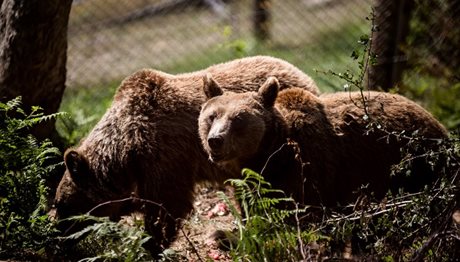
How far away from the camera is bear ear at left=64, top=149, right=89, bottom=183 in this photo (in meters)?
5.87

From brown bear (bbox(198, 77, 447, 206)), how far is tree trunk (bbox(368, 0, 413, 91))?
3442mm

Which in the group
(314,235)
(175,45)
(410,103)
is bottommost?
(175,45)

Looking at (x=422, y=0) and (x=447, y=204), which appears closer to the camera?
(x=447, y=204)

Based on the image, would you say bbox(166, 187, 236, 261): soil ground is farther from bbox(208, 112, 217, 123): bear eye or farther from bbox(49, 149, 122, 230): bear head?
bbox(49, 149, 122, 230): bear head

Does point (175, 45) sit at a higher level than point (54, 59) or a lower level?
lower

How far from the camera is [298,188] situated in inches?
218

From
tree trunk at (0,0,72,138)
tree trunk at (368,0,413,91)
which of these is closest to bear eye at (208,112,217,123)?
tree trunk at (0,0,72,138)

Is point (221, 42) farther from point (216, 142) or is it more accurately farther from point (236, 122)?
point (216, 142)

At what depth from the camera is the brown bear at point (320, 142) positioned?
5.57 meters

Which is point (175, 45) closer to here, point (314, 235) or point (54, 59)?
point (54, 59)

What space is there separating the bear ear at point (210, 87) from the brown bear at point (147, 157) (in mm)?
38

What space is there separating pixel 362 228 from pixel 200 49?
806cm

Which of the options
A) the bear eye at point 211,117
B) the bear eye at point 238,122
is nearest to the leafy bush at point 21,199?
the bear eye at point 211,117

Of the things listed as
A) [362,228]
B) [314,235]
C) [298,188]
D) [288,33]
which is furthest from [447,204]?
[288,33]
